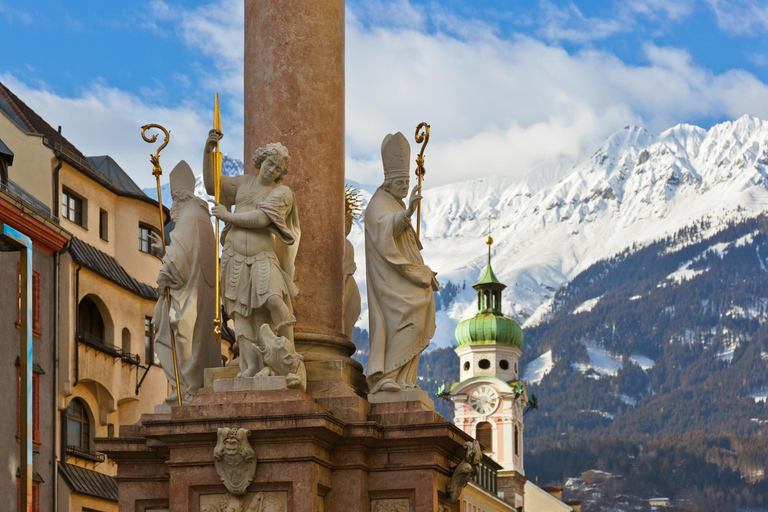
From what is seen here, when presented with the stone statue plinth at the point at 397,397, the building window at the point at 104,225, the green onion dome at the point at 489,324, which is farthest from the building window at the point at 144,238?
the green onion dome at the point at 489,324

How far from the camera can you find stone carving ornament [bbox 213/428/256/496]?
16109 millimetres

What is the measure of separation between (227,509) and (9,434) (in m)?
25.2

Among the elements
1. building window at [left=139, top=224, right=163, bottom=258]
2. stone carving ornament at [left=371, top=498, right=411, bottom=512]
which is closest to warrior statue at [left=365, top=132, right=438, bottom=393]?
stone carving ornament at [left=371, top=498, right=411, bottom=512]

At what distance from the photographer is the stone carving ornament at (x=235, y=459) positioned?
52.9 ft

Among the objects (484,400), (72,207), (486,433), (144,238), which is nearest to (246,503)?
(72,207)

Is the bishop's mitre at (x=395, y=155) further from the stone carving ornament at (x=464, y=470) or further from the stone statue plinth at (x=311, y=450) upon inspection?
the stone carving ornament at (x=464, y=470)

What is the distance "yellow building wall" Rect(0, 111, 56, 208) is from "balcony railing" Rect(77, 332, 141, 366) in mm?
3720

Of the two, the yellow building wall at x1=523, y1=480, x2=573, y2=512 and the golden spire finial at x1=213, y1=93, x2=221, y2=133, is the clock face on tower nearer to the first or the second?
the yellow building wall at x1=523, y1=480, x2=573, y2=512

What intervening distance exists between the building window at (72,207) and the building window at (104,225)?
1.26 m

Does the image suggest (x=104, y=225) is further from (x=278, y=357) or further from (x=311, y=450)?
(x=311, y=450)

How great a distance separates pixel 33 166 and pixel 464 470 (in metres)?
30.9

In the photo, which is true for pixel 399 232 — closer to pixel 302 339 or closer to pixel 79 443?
pixel 302 339

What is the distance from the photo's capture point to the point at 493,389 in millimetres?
137125

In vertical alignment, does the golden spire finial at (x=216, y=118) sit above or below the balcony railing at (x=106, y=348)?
below
